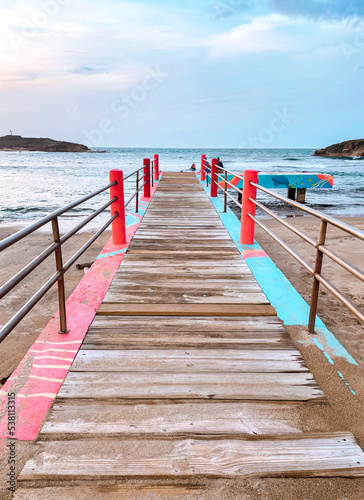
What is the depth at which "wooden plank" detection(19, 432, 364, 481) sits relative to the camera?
1582mm

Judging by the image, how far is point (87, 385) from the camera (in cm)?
214

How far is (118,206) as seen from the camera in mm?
4742

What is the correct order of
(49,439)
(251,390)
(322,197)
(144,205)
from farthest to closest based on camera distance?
(322,197) < (144,205) < (251,390) < (49,439)

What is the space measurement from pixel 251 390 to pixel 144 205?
21.7 feet

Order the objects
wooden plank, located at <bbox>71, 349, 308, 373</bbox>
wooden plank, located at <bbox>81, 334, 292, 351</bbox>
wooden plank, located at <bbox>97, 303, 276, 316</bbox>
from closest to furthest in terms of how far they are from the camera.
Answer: wooden plank, located at <bbox>71, 349, 308, 373</bbox> → wooden plank, located at <bbox>81, 334, 292, 351</bbox> → wooden plank, located at <bbox>97, 303, 276, 316</bbox>

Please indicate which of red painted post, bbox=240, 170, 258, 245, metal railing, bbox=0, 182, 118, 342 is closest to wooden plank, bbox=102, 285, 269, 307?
metal railing, bbox=0, 182, 118, 342

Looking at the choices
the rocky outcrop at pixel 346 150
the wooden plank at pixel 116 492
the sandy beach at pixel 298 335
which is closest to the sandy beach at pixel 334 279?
the sandy beach at pixel 298 335

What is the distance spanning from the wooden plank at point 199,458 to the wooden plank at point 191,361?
1.88 feet

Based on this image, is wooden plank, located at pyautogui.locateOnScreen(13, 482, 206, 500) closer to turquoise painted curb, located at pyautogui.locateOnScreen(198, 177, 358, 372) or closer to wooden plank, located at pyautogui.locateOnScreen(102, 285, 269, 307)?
turquoise painted curb, located at pyautogui.locateOnScreen(198, 177, 358, 372)

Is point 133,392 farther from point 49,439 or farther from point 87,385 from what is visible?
point 49,439

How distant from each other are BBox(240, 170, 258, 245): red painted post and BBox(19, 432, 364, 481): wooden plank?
3.35 metres

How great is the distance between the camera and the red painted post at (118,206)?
4625 millimetres

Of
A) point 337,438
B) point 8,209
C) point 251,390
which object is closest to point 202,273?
point 251,390

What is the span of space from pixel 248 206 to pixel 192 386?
308cm
